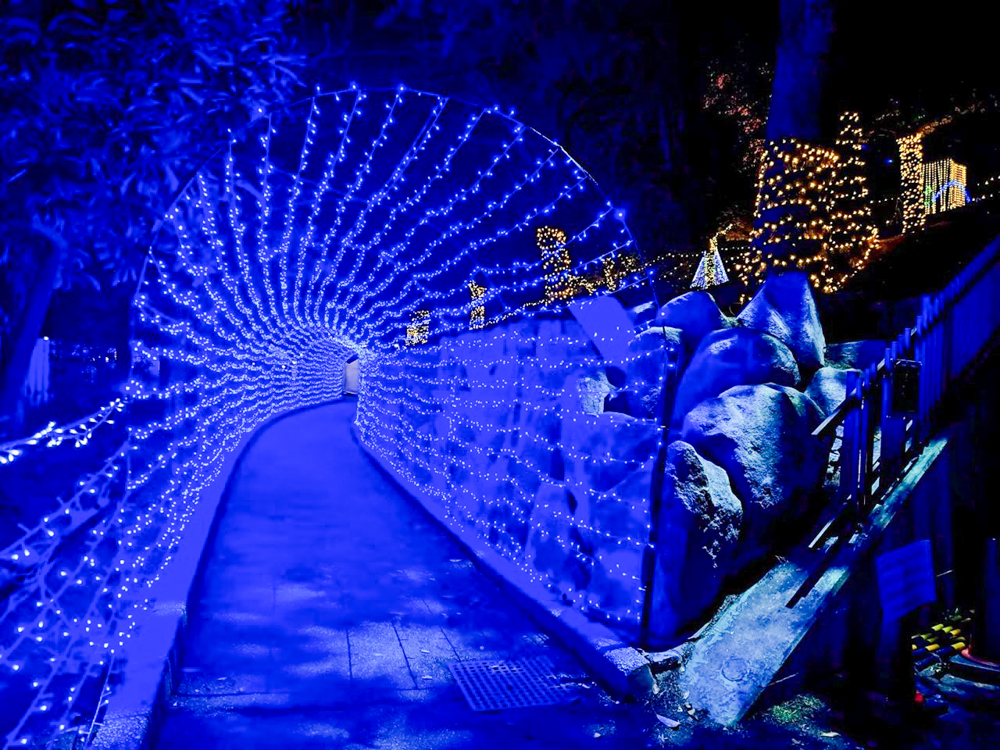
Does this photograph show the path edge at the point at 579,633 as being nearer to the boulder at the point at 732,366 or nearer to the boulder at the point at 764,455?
the boulder at the point at 764,455

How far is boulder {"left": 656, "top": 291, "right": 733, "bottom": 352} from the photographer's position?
21.2 feet

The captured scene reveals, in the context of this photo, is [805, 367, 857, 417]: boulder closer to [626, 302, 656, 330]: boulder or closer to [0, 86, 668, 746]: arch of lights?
[626, 302, 656, 330]: boulder

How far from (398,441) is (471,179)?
6.03 meters

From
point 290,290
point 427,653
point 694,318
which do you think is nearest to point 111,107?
point 427,653

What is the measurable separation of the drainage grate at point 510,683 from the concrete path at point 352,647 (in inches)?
3.0

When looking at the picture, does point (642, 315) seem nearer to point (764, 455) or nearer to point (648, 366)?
point (648, 366)

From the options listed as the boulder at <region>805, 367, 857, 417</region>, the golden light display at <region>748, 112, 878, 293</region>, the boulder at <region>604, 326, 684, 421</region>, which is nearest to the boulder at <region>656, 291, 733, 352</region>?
the boulder at <region>604, 326, 684, 421</region>

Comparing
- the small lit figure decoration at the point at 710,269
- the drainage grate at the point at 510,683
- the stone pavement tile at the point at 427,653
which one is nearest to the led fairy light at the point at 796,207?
the small lit figure decoration at the point at 710,269

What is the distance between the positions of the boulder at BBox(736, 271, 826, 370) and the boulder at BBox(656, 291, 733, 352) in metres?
0.29

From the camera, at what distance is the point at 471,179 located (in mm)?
14758

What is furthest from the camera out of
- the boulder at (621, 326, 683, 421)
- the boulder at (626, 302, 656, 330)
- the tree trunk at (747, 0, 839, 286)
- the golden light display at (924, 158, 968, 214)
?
the golden light display at (924, 158, 968, 214)

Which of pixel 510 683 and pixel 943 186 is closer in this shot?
pixel 510 683

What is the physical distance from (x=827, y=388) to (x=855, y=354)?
91 centimetres

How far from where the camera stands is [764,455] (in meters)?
5.14
